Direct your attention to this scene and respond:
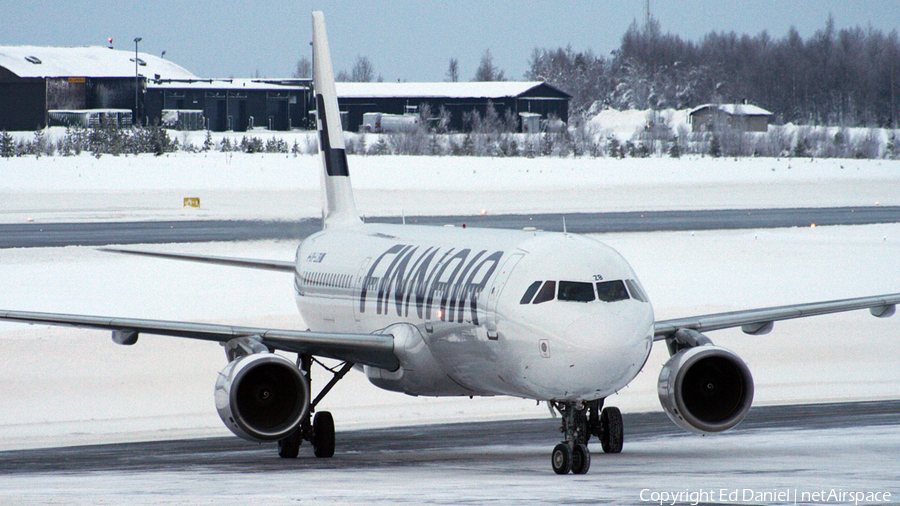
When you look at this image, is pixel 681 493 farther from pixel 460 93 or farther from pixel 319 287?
pixel 460 93

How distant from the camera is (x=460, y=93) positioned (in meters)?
150

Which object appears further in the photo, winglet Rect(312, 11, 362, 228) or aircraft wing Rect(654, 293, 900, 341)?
winglet Rect(312, 11, 362, 228)

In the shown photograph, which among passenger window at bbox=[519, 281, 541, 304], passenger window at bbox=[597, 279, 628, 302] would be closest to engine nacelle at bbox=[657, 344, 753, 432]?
passenger window at bbox=[597, 279, 628, 302]

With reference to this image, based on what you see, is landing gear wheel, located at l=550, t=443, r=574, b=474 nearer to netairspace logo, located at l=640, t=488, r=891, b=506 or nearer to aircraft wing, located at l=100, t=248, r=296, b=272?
netairspace logo, located at l=640, t=488, r=891, b=506

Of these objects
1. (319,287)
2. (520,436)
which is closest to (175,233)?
(319,287)

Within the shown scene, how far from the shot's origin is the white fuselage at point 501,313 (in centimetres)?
1789

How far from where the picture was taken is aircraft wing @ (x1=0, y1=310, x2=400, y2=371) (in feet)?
67.4

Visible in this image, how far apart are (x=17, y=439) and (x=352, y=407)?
6803 millimetres

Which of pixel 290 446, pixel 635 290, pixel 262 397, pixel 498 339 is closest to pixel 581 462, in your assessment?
pixel 498 339

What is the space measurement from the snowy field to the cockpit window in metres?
2.37

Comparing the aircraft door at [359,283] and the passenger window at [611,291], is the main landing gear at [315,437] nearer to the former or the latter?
the aircraft door at [359,283]

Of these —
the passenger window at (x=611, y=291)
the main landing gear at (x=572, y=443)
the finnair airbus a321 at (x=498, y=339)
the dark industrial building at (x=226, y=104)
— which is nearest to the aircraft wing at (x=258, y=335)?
the finnair airbus a321 at (x=498, y=339)

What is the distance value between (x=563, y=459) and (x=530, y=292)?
236 centimetres

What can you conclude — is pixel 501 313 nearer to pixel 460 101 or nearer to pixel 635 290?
pixel 635 290
